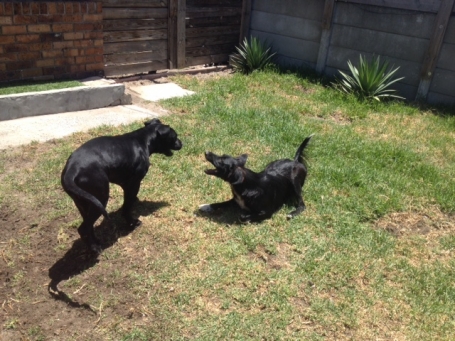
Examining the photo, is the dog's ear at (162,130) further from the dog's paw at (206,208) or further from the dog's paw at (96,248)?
the dog's paw at (96,248)

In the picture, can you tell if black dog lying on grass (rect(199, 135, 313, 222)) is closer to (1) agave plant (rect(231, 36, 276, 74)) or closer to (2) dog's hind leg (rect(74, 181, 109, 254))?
(2) dog's hind leg (rect(74, 181, 109, 254))

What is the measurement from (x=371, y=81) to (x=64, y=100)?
531 centimetres

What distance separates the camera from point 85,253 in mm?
3936

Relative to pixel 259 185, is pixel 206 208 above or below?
below

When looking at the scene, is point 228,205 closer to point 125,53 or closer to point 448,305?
point 448,305

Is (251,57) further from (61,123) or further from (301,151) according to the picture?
(301,151)

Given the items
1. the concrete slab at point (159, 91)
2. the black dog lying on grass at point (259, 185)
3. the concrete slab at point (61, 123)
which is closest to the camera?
the black dog lying on grass at point (259, 185)

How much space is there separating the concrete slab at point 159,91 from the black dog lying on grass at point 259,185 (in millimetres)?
3585

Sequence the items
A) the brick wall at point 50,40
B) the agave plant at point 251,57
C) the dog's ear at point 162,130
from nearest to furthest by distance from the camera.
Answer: the dog's ear at point 162,130 < the brick wall at point 50,40 < the agave plant at point 251,57

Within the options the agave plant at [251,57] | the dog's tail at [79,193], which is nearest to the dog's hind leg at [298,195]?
the dog's tail at [79,193]

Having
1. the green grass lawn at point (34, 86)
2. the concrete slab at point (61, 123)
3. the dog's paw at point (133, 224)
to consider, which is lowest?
the dog's paw at point (133, 224)

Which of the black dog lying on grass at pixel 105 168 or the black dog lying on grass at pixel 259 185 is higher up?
the black dog lying on grass at pixel 105 168

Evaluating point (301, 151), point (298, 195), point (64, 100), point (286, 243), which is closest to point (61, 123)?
point (64, 100)

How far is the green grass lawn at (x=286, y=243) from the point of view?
134 inches
